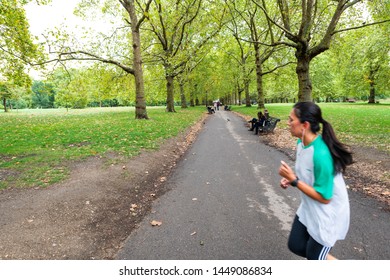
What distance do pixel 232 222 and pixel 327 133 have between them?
2667mm

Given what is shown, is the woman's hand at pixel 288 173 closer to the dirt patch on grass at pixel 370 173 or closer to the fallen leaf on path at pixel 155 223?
the fallen leaf on path at pixel 155 223

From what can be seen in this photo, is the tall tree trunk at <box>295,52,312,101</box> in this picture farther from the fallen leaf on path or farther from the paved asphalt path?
the fallen leaf on path

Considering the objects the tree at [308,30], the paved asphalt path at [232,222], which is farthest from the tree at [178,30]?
the paved asphalt path at [232,222]

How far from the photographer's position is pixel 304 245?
2658mm

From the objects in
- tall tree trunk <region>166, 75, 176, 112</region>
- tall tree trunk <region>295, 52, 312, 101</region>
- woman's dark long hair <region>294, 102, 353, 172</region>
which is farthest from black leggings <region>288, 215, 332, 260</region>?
tall tree trunk <region>166, 75, 176, 112</region>

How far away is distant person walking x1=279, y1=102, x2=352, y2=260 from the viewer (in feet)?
7.25

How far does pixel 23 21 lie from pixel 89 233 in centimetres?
1560

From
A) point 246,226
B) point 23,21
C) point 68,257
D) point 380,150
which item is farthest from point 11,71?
point 380,150

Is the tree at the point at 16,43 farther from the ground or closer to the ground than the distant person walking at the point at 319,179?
farther from the ground

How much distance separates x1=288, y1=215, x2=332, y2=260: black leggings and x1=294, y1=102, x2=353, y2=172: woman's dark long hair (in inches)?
31.3

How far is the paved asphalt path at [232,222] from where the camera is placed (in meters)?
3.53

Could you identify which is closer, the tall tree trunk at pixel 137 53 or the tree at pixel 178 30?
the tall tree trunk at pixel 137 53

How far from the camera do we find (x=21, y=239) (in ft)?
12.6

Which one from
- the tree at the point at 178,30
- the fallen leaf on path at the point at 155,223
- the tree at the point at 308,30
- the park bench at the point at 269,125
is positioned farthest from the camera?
the tree at the point at 178,30
